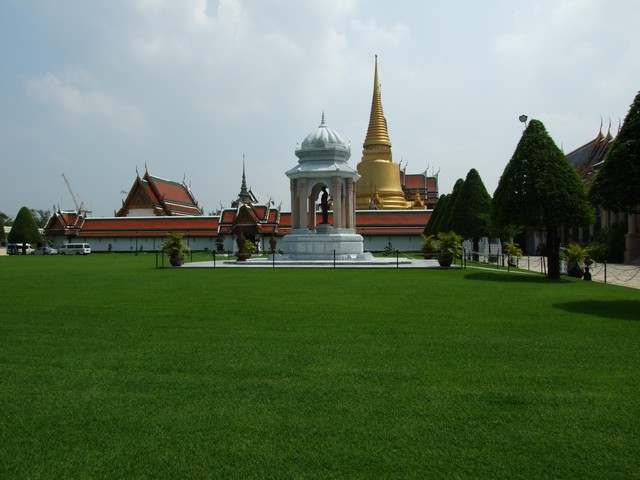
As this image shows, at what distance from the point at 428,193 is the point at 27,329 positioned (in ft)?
255

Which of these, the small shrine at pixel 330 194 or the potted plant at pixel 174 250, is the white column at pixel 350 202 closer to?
the small shrine at pixel 330 194

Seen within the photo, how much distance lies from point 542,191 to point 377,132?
160 feet

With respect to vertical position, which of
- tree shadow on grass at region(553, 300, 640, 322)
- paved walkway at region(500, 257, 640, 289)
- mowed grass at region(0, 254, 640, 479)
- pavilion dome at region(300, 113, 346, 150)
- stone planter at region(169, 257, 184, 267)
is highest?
pavilion dome at region(300, 113, 346, 150)

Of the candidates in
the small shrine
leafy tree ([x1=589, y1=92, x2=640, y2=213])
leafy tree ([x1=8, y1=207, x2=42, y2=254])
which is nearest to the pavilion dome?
the small shrine

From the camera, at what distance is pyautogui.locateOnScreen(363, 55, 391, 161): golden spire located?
65.8 meters

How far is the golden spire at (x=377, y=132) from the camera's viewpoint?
65.8 meters

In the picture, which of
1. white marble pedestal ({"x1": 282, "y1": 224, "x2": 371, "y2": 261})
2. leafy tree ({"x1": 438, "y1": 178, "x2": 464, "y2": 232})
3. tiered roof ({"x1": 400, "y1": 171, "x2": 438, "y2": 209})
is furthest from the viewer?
tiered roof ({"x1": 400, "y1": 171, "x2": 438, "y2": 209})

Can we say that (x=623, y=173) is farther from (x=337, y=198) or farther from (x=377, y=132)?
(x=377, y=132)

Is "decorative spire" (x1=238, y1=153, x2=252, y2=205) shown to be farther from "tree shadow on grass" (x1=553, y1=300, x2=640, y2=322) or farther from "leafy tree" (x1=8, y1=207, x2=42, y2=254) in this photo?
"tree shadow on grass" (x1=553, y1=300, x2=640, y2=322)

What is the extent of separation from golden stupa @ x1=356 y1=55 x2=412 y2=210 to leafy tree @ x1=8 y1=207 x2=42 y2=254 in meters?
35.5

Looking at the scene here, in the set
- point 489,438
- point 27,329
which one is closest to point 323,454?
point 489,438

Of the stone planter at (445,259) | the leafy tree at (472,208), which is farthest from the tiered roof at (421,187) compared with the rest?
the stone planter at (445,259)

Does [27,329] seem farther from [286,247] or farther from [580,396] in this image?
[286,247]

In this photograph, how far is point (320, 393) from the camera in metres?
5.46
